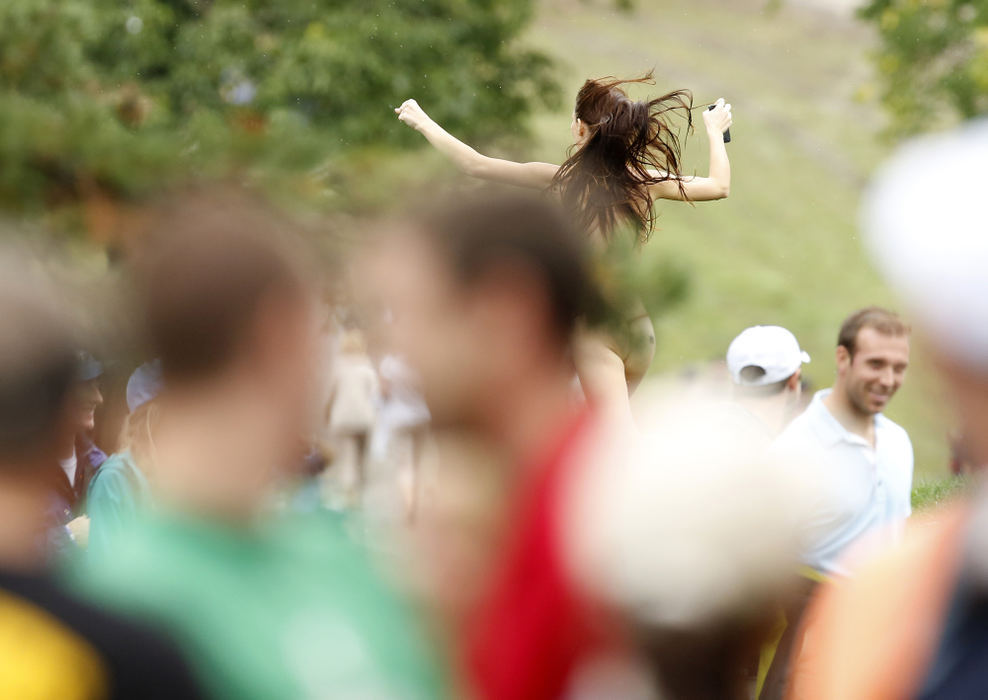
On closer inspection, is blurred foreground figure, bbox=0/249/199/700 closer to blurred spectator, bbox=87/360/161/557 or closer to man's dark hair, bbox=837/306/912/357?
blurred spectator, bbox=87/360/161/557

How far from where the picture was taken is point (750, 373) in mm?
4547

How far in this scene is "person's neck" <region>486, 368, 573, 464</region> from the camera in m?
1.45

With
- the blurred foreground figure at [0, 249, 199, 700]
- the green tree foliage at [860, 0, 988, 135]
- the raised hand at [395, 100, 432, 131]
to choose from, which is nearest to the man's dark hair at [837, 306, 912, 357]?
the raised hand at [395, 100, 432, 131]

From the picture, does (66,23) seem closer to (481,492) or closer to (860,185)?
(481,492)

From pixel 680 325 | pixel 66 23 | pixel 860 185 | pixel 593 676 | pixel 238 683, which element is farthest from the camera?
pixel 860 185

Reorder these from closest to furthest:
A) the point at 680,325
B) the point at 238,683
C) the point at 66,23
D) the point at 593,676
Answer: the point at 593,676 → the point at 238,683 → the point at 66,23 → the point at 680,325

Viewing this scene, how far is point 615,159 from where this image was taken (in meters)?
3.51

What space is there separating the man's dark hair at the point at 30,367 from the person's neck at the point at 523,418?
1.89 ft

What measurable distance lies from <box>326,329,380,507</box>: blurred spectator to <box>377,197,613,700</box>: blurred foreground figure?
7.40 metres

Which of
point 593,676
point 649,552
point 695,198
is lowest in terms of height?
point 593,676

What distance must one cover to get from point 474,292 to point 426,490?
0.26m

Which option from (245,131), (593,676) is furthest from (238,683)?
(245,131)

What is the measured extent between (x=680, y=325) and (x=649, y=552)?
63.5 ft

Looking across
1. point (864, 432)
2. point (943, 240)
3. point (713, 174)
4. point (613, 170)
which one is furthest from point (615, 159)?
point (943, 240)
